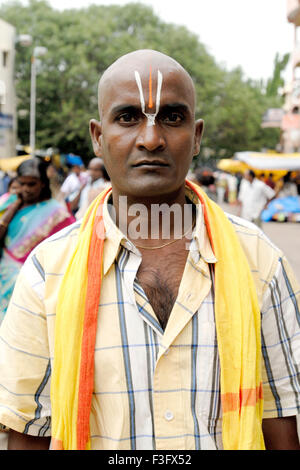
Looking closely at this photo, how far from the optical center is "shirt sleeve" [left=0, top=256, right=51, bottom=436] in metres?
1.51

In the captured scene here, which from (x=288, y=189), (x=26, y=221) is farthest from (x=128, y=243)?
(x=288, y=189)

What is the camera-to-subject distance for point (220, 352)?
1.49 m

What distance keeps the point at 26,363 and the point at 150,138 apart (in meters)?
0.72

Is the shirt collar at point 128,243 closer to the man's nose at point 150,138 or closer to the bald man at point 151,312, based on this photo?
the bald man at point 151,312

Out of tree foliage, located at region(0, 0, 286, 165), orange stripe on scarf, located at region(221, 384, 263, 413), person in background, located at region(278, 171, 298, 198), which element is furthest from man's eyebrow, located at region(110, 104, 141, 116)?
tree foliage, located at region(0, 0, 286, 165)

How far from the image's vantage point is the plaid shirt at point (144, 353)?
1475 millimetres

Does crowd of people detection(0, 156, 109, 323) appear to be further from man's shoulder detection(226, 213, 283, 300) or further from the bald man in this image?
man's shoulder detection(226, 213, 283, 300)

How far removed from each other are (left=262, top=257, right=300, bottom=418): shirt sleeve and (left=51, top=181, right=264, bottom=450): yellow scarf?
79 mm

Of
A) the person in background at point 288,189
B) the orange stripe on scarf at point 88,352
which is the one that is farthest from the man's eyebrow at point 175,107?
the person in background at point 288,189

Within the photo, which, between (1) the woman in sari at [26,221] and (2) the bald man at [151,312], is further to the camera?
(1) the woman in sari at [26,221]

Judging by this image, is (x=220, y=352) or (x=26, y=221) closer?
(x=220, y=352)

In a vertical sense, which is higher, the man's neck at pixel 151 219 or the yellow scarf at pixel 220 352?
the man's neck at pixel 151 219

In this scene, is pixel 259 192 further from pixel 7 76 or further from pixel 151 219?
pixel 7 76
